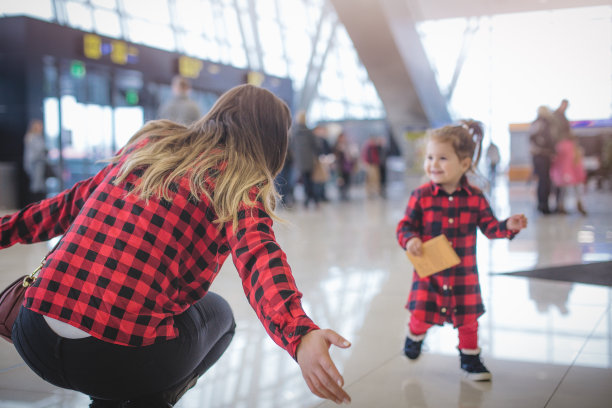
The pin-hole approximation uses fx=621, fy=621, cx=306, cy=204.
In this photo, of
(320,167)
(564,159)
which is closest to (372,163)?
(320,167)

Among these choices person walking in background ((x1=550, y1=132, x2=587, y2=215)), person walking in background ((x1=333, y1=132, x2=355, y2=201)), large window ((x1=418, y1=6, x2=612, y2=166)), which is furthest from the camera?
person walking in background ((x1=333, y1=132, x2=355, y2=201))

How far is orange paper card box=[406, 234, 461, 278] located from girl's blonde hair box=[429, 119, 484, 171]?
422mm

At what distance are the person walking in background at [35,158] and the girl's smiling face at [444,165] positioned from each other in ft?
30.9

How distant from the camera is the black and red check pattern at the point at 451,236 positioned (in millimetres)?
2643

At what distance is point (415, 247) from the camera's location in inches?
101

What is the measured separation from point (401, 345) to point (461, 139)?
103 cm

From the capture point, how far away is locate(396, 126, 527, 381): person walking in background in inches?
103

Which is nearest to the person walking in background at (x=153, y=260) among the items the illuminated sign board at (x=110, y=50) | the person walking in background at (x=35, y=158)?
the person walking in background at (x=35, y=158)

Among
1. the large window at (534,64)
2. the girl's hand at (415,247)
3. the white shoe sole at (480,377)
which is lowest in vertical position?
the white shoe sole at (480,377)

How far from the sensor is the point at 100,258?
1526 millimetres

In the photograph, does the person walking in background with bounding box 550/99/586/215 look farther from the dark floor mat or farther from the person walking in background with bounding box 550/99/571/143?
the dark floor mat

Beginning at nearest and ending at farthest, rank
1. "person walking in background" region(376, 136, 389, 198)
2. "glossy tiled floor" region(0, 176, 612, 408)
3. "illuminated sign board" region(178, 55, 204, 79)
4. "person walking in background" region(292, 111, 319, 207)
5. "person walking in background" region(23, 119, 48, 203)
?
1. "glossy tiled floor" region(0, 176, 612, 408)
2. "person walking in background" region(23, 119, 48, 203)
3. "person walking in background" region(292, 111, 319, 207)
4. "illuminated sign board" region(178, 55, 204, 79)
5. "person walking in background" region(376, 136, 389, 198)

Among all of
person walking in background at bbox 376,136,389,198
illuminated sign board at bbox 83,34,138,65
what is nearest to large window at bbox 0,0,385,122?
illuminated sign board at bbox 83,34,138,65

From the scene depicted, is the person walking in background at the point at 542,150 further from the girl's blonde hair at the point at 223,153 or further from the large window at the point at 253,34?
the large window at the point at 253,34
